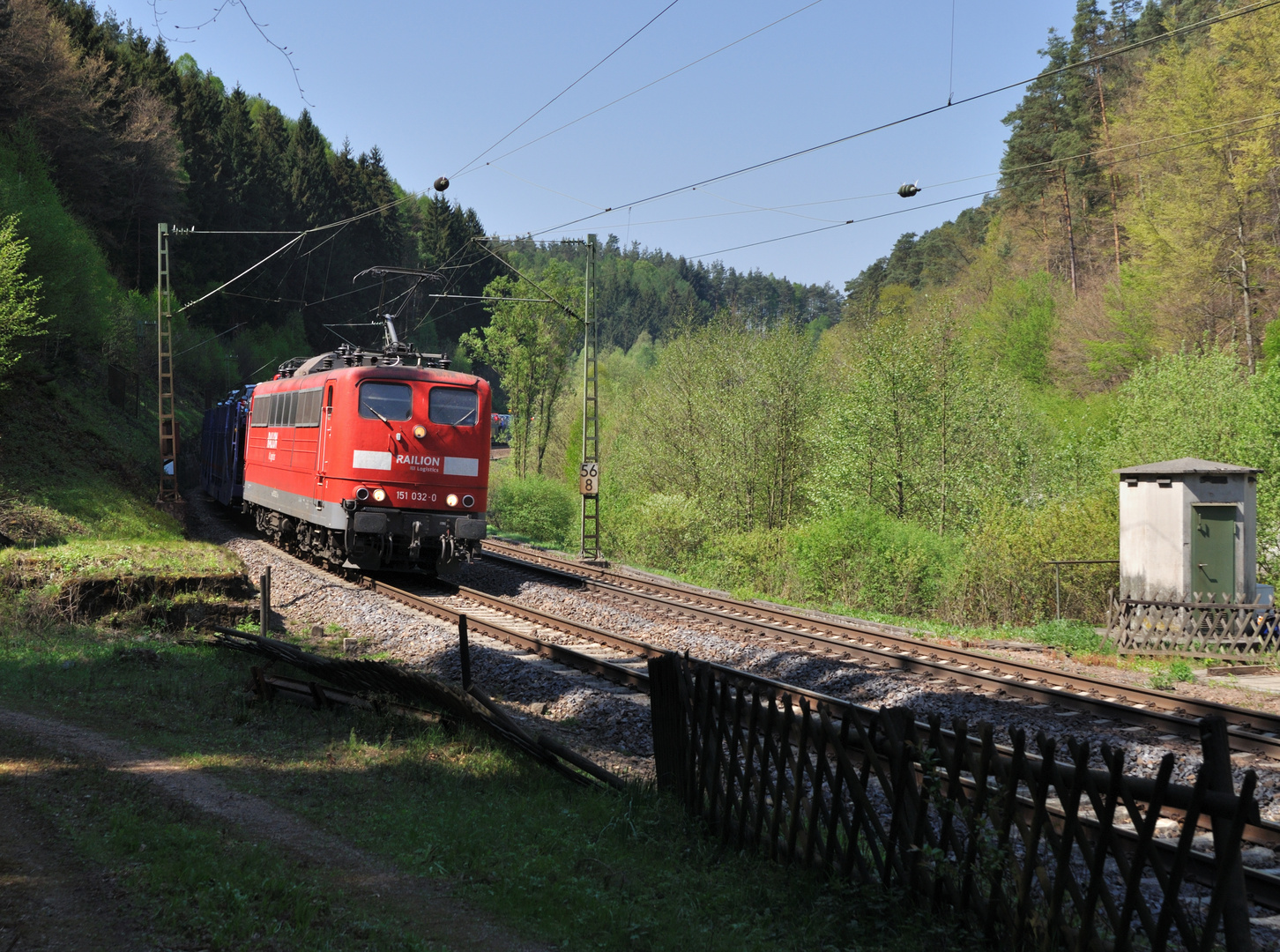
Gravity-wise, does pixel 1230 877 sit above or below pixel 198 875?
above

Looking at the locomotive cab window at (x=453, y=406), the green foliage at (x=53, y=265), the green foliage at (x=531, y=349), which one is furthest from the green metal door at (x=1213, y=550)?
the green foliage at (x=531, y=349)

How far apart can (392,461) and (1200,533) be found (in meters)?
13.7

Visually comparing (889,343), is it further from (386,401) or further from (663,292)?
(663,292)

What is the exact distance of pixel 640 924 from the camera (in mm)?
4883

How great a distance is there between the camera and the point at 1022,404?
32.4 m

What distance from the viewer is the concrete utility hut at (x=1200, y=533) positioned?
15742 millimetres

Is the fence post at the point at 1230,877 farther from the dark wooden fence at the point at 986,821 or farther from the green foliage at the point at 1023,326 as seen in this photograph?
the green foliage at the point at 1023,326

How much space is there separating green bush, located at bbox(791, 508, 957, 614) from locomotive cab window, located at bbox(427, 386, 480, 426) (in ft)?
28.9

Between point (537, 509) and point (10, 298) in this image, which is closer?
point (10, 298)

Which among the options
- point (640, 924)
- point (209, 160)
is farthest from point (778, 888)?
point (209, 160)

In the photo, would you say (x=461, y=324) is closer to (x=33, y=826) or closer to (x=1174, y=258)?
(x=1174, y=258)

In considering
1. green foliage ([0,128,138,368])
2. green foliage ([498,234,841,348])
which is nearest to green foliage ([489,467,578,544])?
green foliage ([0,128,138,368])

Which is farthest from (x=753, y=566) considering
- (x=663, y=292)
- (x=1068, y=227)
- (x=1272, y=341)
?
(x=663, y=292)

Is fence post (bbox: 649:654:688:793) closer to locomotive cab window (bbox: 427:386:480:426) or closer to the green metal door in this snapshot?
locomotive cab window (bbox: 427:386:480:426)
